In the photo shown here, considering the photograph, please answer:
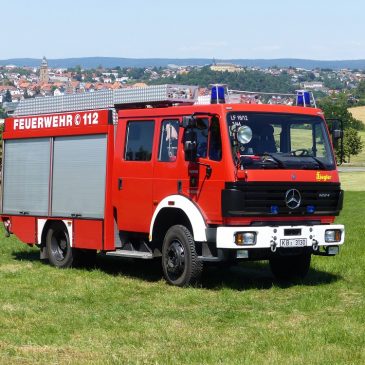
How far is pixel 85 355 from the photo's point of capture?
7711 millimetres

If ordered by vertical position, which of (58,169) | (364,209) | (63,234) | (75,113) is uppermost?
(75,113)

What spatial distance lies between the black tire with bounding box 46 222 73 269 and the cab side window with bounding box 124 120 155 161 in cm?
223

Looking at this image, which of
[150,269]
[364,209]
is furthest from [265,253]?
[364,209]

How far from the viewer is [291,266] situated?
1348cm

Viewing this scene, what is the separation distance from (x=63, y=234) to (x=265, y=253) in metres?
4.37

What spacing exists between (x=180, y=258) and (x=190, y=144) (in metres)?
1.59

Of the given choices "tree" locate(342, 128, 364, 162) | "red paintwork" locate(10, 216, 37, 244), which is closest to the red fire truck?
"red paintwork" locate(10, 216, 37, 244)

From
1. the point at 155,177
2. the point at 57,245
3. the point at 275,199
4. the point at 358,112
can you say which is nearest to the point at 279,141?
the point at 275,199

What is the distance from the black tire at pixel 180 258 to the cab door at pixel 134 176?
0.66 metres

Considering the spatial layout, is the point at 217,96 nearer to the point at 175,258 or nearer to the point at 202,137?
the point at 202,137

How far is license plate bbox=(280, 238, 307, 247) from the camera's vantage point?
12.0 m

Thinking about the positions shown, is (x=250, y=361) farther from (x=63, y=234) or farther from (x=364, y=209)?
(x=364, y=209)

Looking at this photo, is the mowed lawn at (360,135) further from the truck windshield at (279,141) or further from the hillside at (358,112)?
the truck windshield at (279,141)

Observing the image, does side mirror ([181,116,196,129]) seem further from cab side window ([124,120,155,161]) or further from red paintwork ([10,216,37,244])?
red paintwork ([10,216,37,244])
